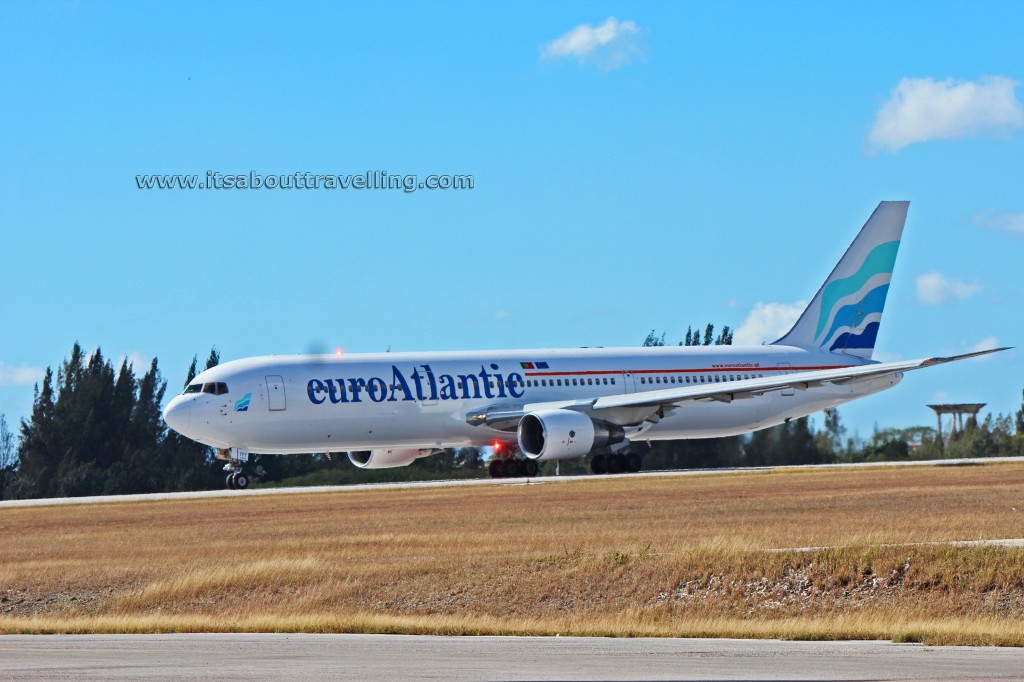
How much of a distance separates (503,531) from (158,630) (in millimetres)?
11150

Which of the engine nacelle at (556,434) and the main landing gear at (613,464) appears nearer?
the engine nacelle at (556,434)

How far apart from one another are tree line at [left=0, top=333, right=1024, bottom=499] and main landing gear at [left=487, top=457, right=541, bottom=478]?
590 cm

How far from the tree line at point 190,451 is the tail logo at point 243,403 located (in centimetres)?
934

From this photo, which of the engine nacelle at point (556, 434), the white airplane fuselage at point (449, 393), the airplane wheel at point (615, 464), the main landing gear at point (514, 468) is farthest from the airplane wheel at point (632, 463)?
the main landing gear at point (514, 468)

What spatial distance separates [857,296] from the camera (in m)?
58.2

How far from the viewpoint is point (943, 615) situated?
19.8 meters

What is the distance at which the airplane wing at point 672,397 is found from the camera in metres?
48.8

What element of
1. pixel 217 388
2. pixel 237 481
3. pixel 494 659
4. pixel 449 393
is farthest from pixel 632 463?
pixel 494 659

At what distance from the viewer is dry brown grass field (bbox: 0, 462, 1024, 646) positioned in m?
20.3

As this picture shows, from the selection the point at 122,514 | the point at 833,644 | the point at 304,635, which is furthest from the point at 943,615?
the point at 122,514

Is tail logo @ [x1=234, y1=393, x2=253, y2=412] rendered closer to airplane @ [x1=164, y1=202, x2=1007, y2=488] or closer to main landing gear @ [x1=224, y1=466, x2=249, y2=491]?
airplane @ [x1=164, y1=202, x2=1007, y2=488]

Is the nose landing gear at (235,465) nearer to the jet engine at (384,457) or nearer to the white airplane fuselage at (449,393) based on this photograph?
the white airplane fuselage at (449,393)

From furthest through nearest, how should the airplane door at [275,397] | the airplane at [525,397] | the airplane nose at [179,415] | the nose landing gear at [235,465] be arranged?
1. the nose landing gear at [235,465]
2. the airplane at [525,397]
3. the airplane door at [275,397]
4. the airplane nose at [179,415]

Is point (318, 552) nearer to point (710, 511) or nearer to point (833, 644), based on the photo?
point (710, 511)
